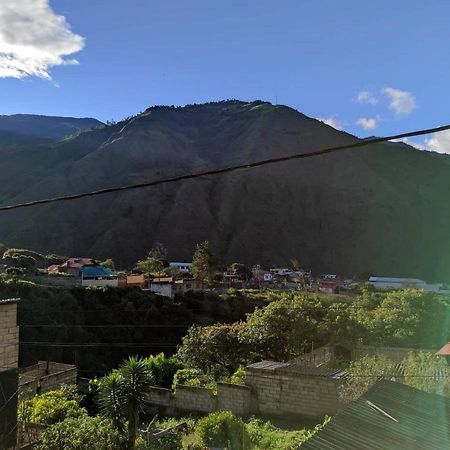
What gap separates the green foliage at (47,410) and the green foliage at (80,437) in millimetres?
1991

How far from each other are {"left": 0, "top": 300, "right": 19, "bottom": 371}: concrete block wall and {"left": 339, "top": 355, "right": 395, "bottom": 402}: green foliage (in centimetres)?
795

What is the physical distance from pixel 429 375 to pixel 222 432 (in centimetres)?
511

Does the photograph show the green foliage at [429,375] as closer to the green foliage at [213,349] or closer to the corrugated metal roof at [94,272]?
the green foliage at [213,349]

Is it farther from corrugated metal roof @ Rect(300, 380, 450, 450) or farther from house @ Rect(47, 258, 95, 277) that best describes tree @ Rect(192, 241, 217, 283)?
corrugated metal roof @ Rect(300, 380, 450, 450)

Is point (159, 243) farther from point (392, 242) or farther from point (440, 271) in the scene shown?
point (440, 271)

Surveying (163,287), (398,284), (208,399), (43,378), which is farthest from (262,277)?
(208,399)

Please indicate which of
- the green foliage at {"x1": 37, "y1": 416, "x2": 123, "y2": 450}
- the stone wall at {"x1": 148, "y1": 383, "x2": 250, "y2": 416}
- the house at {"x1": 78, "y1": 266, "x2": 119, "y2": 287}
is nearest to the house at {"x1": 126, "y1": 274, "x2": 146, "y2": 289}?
the house at {"x1": 78, "y1": 266, "x2": 119, "y2": 287}

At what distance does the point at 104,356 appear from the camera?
99.1ft

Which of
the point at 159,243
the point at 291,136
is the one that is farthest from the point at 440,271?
the point at 291,136

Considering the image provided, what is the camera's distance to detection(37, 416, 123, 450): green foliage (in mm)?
9023

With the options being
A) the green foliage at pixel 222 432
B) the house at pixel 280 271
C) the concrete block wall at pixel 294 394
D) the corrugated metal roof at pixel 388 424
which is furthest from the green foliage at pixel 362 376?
the house at pixel 280 271

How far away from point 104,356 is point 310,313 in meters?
15.4

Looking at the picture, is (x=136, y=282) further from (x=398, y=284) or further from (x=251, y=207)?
(x=251, y=207)

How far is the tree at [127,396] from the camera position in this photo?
10.6 meters
